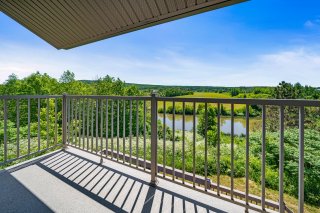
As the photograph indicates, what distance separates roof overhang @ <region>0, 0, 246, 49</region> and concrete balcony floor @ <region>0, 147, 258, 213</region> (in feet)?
6.81

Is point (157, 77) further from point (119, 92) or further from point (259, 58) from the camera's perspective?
point (259, 58)

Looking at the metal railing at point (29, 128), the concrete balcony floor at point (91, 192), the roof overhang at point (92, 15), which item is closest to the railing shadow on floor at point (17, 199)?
the concrete balcony floor at point (91, 192)

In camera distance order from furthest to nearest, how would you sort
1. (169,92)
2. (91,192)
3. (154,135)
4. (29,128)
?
(169,92)
(29,128)
(154,135)
(91,192)

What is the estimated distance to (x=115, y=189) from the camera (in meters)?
2.01

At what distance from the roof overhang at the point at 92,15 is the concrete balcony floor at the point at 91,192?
2075 mm

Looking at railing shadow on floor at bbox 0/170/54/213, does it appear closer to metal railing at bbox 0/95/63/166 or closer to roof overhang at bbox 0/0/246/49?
metal railing at bbox 0/95/63/166

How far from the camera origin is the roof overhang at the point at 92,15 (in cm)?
246

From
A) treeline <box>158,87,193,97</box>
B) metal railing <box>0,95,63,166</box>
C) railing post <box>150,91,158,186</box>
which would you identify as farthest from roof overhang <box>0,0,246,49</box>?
metal railing <box>0,95,63,166</box>

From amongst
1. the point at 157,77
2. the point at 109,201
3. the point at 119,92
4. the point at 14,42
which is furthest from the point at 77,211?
the point at 157,77

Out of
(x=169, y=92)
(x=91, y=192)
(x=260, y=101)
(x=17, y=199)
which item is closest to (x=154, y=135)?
(x=91, y=192)

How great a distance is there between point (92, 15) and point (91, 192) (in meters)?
2.52

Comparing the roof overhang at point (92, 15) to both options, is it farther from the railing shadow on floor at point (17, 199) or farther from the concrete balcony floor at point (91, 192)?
the railing shadow on floor at point (17, 199)

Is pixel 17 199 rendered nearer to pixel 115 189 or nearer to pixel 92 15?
pixel 115 189

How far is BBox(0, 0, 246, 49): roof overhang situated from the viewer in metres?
2.46
